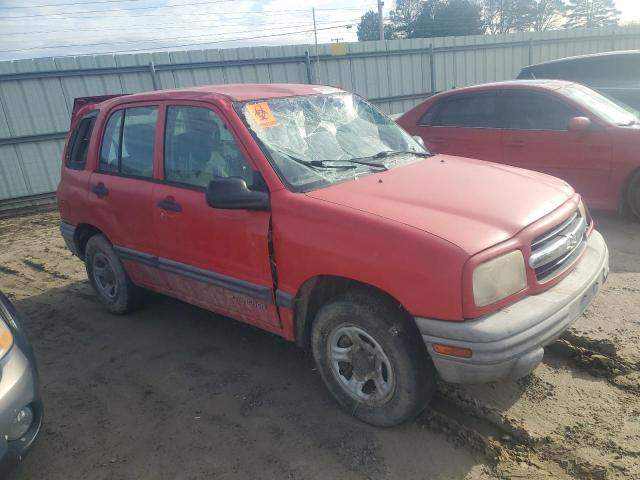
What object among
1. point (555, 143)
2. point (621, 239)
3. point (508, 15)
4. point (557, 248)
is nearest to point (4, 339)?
point (557, 248)

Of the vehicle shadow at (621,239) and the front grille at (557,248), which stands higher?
the front grille at (557,248)

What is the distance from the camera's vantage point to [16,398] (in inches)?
98.7

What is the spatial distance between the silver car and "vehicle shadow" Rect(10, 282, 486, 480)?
399mm

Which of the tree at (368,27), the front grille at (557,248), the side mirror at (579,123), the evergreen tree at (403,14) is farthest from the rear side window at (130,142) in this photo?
the tree at (368,27)

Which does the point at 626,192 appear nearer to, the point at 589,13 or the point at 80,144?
the point at 80,144

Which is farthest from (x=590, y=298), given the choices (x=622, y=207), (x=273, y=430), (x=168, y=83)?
(x=168, y=83)

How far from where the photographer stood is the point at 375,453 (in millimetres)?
2754

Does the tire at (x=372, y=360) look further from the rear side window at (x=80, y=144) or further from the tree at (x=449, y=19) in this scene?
the tree at (x=449, y=19)

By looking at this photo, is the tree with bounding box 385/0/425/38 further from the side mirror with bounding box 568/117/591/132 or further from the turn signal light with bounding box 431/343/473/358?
the turn signal light with bounding box 431/343/473/358

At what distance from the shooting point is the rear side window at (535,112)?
611 cm

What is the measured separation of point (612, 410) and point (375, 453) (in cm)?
134

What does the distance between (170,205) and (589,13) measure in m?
72.7

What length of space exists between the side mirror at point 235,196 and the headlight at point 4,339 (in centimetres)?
125

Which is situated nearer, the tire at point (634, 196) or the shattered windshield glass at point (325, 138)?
the shattered windshield glass at point (325, 138)
